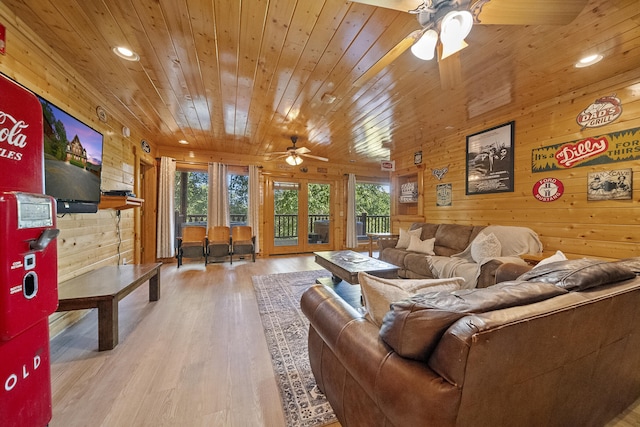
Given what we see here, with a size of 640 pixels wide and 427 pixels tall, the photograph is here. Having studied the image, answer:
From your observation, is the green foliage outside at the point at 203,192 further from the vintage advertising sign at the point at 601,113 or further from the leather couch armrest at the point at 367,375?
the vintage advertising sign at the point at 601,113

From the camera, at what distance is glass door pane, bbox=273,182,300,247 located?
5.92 metres

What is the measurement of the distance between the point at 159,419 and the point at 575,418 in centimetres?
196

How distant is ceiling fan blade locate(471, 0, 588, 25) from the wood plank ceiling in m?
0.44

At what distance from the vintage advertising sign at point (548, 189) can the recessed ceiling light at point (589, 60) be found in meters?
1.21

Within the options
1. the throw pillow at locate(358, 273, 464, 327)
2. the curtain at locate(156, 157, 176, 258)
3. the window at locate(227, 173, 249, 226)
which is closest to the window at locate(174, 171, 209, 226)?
the window at locate(227, 173, 249, 226)

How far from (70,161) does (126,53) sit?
102cm

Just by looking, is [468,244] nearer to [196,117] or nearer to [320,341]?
[320,341]

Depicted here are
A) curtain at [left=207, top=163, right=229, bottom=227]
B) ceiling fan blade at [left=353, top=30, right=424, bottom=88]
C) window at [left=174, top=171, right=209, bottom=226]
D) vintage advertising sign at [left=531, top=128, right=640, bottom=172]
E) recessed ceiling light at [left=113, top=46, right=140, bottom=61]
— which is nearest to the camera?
ceiling fan blade at [left=353, top=30, right=424, bottom=88]

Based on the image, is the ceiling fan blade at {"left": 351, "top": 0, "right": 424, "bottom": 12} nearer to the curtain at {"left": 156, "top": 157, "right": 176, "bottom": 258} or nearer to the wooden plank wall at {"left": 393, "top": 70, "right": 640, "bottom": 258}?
the wooden plank wall at {"left": 393, "top": 70, "right": 640, "bottom": 258}

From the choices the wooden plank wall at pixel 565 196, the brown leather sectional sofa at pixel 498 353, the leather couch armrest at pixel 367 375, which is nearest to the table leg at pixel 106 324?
the leather couch armrest at pixel 367 375

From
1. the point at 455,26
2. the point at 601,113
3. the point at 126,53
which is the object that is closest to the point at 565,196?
the point at 601,113

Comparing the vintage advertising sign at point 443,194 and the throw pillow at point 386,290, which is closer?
the throw pillow at point 386,290

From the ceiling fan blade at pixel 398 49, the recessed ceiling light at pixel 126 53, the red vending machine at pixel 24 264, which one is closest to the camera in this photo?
the red vending machine at pixel 24 264

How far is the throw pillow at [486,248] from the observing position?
2.87m
